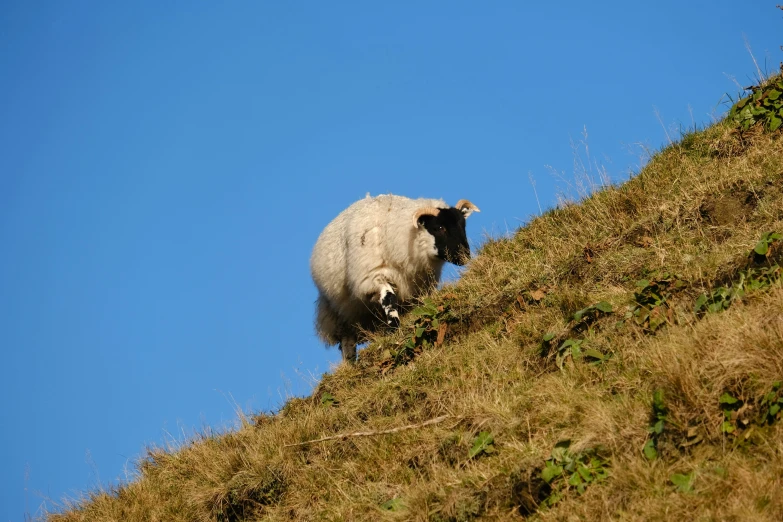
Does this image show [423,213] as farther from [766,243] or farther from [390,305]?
[766,243]

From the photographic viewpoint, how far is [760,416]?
5457mm

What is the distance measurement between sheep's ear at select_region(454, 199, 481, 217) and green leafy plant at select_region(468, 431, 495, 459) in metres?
6.84

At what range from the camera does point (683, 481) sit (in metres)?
5.21

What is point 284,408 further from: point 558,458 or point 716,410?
point 716,410

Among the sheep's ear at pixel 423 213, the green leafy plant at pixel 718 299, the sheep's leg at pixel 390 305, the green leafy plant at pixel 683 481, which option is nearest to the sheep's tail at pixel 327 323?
the sheep's leg at pixel 390 305

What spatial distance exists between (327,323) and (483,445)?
7094 millimetres

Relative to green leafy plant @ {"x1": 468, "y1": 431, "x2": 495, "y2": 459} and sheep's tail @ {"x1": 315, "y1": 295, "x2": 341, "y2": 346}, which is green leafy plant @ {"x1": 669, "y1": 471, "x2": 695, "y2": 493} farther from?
sheep's tail @ {"x1": 315, "y1": 295, "x2": 341, "y2": 346}

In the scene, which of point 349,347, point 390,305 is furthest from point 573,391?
point 349,347

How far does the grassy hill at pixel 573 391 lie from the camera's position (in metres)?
5.54

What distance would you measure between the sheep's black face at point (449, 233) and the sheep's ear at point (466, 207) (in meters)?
0.28

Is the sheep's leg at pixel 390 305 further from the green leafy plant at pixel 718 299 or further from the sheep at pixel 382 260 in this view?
the green leafy plant at pixel 718 299

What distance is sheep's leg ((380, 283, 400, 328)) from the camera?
40.2 ft

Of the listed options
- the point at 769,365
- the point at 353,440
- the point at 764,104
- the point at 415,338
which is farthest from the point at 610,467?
the point at 764,104

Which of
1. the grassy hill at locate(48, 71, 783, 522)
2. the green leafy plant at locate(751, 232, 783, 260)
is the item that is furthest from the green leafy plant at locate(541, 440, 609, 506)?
the green leafy plant at locate(751, 232, 783, 260)
